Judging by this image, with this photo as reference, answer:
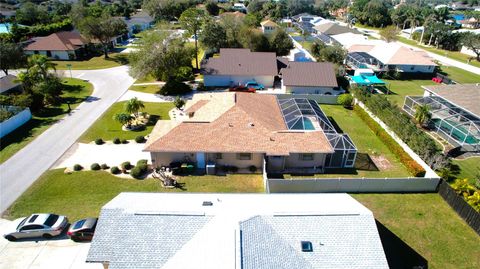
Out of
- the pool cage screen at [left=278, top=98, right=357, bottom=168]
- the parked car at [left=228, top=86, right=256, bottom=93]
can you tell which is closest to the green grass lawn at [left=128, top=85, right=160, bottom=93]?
the parked car at [left=228, top=86, right=256, bottom=93]

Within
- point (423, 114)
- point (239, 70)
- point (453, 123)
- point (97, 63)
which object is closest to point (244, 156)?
point (423, 114)

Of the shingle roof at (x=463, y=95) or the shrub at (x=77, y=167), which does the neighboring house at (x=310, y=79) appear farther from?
the shrub at (x=77, y=167)

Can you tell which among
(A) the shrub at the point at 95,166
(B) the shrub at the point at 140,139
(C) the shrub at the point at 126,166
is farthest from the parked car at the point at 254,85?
(A) the shrub at the point at 95,166

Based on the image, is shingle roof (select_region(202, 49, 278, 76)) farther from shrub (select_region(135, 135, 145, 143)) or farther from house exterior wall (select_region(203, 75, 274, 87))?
shrub (select_region(135, 135, 145, 143))

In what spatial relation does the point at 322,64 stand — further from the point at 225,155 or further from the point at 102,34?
the point at 102,34

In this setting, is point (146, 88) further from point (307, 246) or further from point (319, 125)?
point (307, 246)

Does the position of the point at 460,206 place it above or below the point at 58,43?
below

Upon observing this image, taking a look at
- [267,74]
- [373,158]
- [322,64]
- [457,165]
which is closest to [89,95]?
[267,74]
